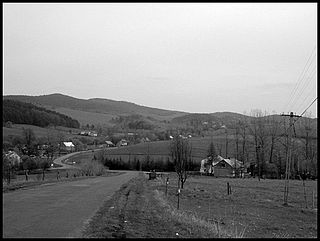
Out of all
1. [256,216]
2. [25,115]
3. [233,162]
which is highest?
[25,115]

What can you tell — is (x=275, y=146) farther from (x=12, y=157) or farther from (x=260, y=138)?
(x=12, y=157)

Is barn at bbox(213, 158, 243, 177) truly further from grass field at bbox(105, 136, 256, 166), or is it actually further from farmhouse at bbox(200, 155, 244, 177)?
grass field at bbox(105, 136, 256, 166)

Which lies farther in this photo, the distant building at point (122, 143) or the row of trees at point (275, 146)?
the distant building at point (122, 143)

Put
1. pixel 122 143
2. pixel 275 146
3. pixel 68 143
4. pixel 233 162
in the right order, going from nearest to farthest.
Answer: pixel 275 146 → pixel 233 162 → pixel 68 143 → pixel 122 143

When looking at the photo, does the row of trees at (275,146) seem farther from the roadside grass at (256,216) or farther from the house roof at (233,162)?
the roadside grass at (256,216)

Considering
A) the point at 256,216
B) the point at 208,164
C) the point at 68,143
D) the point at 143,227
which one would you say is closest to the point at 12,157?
the point at 208,164

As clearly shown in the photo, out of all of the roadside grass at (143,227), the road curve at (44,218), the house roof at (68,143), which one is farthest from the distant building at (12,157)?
the house roof at (68,143)

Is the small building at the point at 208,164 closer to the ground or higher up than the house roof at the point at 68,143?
closer to the ground

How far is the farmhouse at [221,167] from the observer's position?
83750mm

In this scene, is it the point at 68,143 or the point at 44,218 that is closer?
the point at 44,218

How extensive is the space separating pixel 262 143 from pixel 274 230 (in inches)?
2703

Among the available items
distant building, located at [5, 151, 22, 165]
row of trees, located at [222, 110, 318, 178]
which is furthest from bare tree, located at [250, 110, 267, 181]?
distant building, located at [5, 151, 22, 165]

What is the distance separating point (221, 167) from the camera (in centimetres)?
8588

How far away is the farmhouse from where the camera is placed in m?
83.8
